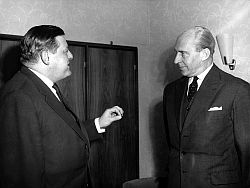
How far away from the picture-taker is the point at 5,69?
282 cm

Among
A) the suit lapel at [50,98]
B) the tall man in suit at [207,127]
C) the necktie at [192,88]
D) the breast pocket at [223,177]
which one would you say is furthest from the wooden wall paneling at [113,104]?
the breast pocket at [223,177]

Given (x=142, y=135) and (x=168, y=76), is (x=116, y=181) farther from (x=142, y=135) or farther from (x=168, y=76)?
(x=168, y=76)

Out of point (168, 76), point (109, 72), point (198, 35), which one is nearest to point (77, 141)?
point (198, 35)

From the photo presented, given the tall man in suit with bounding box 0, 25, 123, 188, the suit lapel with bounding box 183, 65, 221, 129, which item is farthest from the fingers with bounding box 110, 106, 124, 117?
the suit lapel with bounding box 183, 65, 221, 129

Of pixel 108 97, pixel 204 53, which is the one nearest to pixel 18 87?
pixel 204 53

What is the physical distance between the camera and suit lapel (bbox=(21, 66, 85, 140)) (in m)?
1.86

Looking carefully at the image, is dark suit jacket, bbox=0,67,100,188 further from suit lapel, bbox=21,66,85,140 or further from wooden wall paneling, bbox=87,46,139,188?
wooden wall paneling, bbox=87,46,139,188

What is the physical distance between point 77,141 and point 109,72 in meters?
1.56

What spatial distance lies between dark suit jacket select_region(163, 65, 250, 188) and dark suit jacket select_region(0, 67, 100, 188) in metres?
0.71

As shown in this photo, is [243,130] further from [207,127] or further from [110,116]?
[110,116]

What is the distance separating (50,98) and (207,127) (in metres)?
1.06

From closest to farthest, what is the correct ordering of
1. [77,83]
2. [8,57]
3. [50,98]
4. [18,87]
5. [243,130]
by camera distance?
[18,87] < [50,98] < [243,130] < [8,57] < [77,83]

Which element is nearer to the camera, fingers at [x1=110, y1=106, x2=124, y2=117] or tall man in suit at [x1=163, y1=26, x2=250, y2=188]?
tall man in suit at [x1=163, y1=26, x2=250, y2=188]

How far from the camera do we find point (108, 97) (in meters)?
3.39
